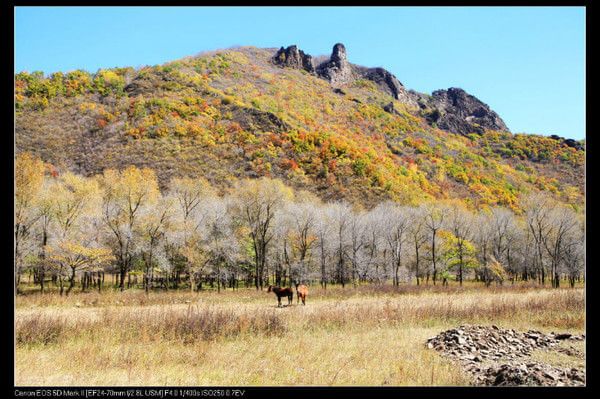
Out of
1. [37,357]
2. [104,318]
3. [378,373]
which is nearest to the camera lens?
[378,373]

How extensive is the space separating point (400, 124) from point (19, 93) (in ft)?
414

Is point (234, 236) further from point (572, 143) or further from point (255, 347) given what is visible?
point (572, 143)

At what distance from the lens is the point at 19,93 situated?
9425cm

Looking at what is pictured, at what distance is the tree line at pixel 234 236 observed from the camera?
39.0 meters

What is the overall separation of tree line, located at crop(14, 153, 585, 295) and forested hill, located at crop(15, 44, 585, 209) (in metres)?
19.0

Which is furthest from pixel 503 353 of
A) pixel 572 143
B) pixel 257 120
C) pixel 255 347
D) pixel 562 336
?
pixel 572 143

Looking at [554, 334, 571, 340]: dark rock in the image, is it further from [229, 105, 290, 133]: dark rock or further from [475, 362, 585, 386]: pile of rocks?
[229, 105, 290, 133]: dark rock

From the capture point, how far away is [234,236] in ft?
162

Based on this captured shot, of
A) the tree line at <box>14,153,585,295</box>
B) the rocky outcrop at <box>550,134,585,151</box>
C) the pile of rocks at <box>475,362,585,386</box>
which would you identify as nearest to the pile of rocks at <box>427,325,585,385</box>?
the pile of rocks at <box>475,362,585,386</box>

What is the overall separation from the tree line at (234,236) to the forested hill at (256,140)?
62.4 ft

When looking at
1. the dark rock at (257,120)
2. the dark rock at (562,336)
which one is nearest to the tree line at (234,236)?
the dark rock at (562,336)
